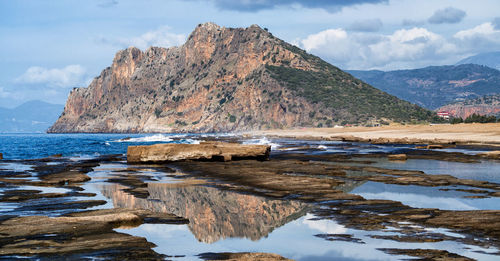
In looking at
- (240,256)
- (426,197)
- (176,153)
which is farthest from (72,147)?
(240,256)

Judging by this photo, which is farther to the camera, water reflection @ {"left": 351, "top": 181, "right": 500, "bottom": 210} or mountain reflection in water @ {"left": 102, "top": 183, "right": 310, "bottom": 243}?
water reflection @ {"left": 351, "top": 181, "right": 500, "bottom": 210}

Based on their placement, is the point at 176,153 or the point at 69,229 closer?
the point at 69,229

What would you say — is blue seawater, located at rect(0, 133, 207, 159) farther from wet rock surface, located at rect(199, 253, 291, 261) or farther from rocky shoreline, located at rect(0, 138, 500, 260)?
wet rock surface, located at rect(199, 253, 291, 261)

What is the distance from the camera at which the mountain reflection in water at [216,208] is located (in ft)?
40.7

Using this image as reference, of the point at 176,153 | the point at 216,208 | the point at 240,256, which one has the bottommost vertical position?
the point at 216,208

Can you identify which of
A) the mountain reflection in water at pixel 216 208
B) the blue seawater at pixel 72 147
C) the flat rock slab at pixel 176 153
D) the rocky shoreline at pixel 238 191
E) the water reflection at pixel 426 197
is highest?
the flat rock slab at pixel 176 153

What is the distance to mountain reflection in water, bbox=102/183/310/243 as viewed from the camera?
12.4 meters

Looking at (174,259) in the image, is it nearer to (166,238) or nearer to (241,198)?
(166,238)

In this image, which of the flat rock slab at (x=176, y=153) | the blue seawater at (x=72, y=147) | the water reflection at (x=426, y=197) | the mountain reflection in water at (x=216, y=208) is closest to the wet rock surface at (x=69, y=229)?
the mountain reflection in water at (x=216, y=208)

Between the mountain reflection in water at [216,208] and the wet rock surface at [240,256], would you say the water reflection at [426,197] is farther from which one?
the wet rock surface at [240,256]

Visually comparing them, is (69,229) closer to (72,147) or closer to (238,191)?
(238,191)

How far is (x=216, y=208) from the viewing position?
15.8 meters

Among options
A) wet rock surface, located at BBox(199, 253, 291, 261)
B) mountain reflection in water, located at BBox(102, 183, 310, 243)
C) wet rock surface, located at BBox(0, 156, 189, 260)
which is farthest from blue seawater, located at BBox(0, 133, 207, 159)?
wet rock surface, located at BBox(199, 253, 291, 261)

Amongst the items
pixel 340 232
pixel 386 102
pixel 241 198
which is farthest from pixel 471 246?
pixel 386 102
